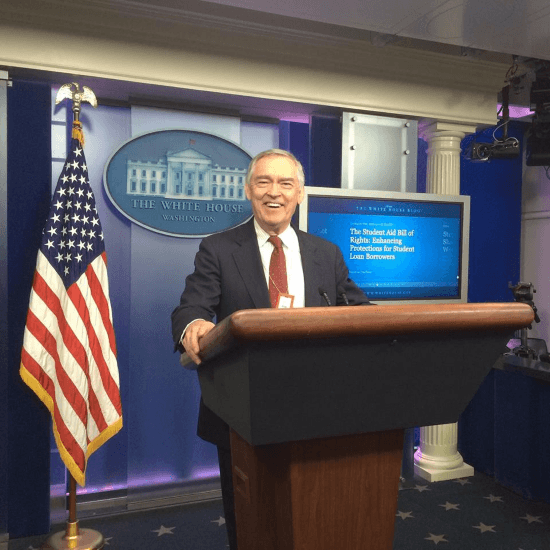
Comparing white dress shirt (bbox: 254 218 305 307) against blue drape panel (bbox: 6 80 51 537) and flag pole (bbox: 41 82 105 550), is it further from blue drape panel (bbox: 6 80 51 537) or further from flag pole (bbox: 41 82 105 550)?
blue drape panel (bbox: 6 80 51 537)

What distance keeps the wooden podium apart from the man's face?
688 mm

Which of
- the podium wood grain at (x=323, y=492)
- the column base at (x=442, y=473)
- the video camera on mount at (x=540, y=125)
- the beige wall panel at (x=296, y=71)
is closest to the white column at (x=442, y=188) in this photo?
the column base at (x=442, y=473)

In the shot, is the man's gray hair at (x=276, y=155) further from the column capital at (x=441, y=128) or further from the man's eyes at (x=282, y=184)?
the column capital at (x=441, y=128)

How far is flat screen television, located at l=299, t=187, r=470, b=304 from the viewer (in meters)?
2.92

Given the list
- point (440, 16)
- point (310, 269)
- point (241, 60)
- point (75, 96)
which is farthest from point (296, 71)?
point (310, 269)

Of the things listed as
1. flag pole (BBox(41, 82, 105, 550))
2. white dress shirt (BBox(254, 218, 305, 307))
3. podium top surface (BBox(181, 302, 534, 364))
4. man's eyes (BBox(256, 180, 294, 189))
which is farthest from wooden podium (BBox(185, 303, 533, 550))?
flag pole (BBox(41, 82, 105, 550))

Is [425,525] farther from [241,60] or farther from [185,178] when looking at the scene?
[241,60]

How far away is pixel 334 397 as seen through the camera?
86cm

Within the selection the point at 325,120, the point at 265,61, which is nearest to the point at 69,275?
the point at 265,61

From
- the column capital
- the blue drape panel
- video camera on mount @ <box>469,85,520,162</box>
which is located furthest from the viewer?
video camera on mount @ <box>469,85,520,162</box>

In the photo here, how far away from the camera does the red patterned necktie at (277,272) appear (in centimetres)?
156

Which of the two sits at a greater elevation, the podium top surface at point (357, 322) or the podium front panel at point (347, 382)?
the podium top surface at point (357, 322)

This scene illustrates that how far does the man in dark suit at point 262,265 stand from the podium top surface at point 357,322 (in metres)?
0.63

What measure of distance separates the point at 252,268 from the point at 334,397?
739mm
